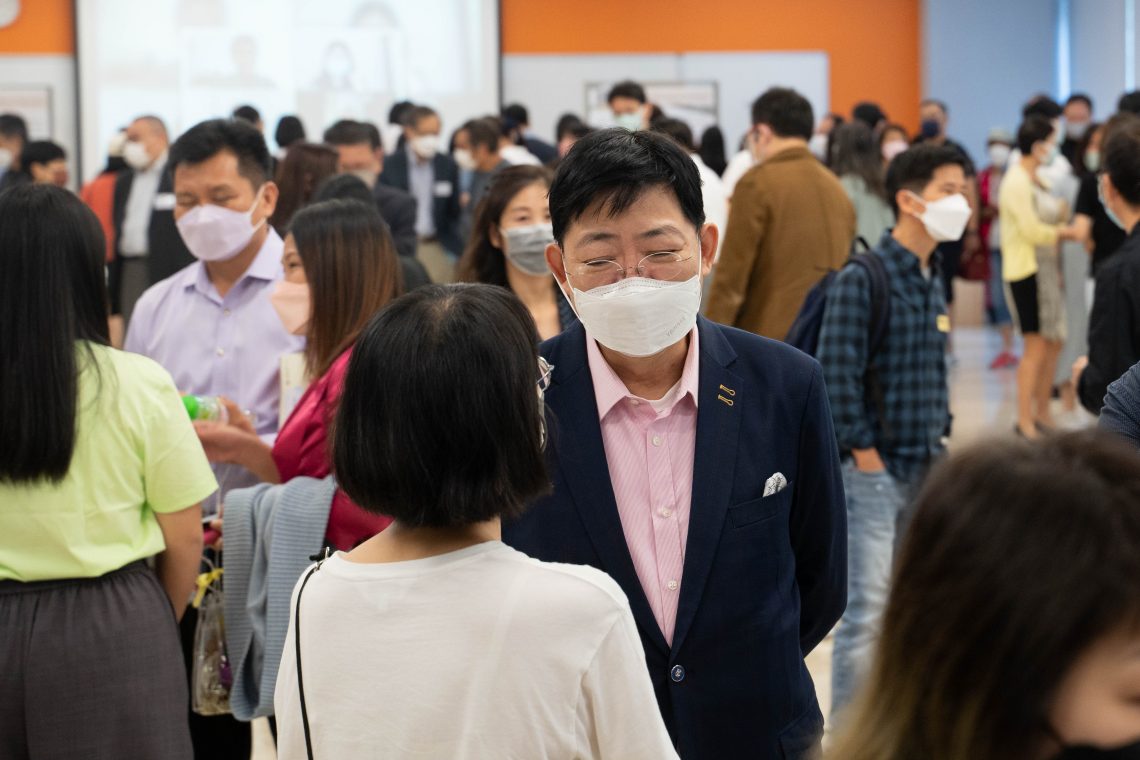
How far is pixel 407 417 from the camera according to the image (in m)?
1.56

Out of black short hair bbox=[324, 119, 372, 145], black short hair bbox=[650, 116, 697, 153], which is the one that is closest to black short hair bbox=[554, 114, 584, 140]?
black short hair bbox=[650, 116, 697, 153]

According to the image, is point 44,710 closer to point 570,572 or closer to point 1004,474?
point 570,572

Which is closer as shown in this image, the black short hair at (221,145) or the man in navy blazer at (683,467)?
the man in navy blazer at (683,467)

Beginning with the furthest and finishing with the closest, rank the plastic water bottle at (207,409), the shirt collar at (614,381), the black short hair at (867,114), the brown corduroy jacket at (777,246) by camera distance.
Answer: the black short hair at (867,114) → the brown corduroy jacket at (777,246) → the plastic water bottle at (207,409) → the shirt collar at (614,381)

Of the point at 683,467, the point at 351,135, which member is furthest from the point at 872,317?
the point at 351,135

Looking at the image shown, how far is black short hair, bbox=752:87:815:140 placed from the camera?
5.57m

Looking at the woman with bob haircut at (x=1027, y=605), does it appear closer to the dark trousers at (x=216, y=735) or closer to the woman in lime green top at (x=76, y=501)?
the woman in lime green top at (x=76, y=501)

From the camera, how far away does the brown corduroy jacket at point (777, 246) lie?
5.29 metres

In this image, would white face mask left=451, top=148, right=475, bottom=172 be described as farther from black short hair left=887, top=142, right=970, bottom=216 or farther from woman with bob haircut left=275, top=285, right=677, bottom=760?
woman with bob haircut left=275, top=285, right=677, bottom=760

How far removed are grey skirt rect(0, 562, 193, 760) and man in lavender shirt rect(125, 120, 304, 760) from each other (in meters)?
0.69

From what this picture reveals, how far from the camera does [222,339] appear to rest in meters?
3.49

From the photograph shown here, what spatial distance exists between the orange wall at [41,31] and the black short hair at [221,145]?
11.9m

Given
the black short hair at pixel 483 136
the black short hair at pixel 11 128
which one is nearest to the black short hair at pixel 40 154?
the black short hair at pixel 11 128

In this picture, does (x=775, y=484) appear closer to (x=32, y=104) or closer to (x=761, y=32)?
(x=32, y=104)
